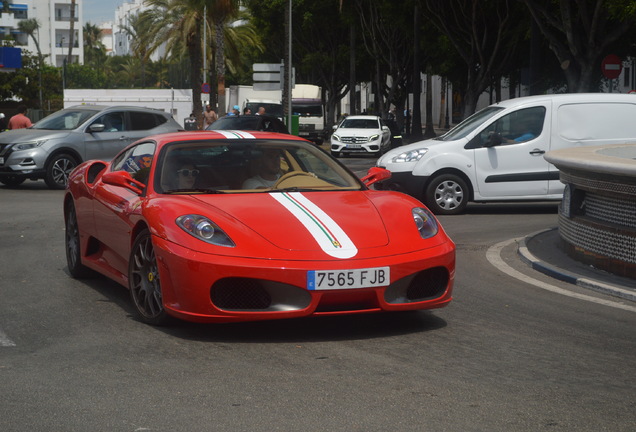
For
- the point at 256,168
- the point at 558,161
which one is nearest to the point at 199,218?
the point at 256,168

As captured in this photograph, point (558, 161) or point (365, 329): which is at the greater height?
point (558, 161)

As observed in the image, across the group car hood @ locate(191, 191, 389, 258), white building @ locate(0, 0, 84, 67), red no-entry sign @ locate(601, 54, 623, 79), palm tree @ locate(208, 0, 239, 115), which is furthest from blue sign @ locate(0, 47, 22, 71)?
white building @ locate(0, 0, 84, 67)

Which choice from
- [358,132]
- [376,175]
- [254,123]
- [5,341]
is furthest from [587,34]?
[5,341]

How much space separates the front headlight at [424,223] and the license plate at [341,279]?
653 mm

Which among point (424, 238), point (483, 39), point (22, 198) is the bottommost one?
A: point (22, 198)

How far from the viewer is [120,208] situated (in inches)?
292

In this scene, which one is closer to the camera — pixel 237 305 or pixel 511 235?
pixel 237 305

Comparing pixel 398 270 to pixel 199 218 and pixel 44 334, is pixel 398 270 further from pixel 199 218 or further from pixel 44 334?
pixel 44 334

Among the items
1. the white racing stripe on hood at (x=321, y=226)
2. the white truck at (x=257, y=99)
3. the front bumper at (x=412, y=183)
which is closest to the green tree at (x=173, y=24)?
the white truck at (x=257, y=99)

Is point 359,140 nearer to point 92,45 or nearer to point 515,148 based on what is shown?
point 515,148

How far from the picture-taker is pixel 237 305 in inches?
243

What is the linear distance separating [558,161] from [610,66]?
18.2 meters

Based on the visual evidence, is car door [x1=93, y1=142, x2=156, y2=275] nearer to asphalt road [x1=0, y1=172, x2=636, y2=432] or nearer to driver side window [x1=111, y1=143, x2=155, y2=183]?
driver side window [x1=111, y1=143, x2=155, y2=183]

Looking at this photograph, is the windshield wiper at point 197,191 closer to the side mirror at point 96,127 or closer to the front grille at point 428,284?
the front grille at point 428,284
